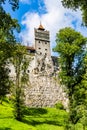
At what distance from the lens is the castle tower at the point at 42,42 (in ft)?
439

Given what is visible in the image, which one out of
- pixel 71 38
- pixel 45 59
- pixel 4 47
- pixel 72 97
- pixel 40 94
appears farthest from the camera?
pixel 45 59

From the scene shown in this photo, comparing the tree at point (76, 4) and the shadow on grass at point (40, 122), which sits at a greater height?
the tree at point (76, 4)

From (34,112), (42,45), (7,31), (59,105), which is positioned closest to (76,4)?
(7,31)

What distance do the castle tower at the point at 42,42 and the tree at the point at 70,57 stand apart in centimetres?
7359

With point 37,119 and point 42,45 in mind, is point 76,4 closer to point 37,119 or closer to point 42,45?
point 37,119

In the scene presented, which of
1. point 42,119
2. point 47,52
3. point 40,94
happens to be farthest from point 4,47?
point 47,52

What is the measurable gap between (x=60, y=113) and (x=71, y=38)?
2179cm

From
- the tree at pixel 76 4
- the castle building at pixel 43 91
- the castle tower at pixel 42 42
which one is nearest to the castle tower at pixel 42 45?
the castle tower at pixel 42 42

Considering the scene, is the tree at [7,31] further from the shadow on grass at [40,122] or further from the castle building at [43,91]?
the castle building at [43,91]

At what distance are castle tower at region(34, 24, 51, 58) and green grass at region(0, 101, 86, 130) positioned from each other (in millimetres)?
58887

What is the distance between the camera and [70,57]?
187ft

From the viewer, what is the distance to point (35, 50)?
13075 centimetres

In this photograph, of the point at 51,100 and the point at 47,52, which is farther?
the point at 47,52

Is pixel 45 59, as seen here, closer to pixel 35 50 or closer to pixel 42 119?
pixel 35 50
